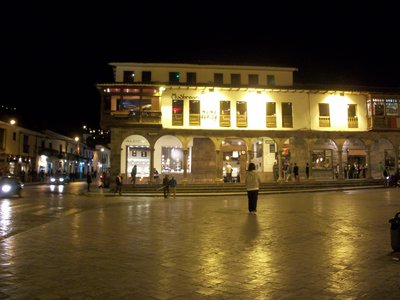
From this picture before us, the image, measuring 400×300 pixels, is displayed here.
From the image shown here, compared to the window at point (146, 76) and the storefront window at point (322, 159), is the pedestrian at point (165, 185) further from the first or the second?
the storefront window at point (322, 159)

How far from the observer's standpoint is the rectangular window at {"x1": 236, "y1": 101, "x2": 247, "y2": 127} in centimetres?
3206

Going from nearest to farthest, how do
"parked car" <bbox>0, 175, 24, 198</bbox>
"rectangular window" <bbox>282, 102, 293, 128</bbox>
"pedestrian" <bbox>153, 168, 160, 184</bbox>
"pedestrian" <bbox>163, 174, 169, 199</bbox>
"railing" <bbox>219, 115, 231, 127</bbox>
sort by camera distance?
"parked car" <bbox>0, 175, 24, 198</bbox> < "pedestrian" <bbox>163, 174, 169, 199</bbox> < "pedestrian" <bbox>153, 168, 160, 184</bbox> < "railing" <bbox>219, 115, 231, 127</bbox> < "rectangular window" <bbox>282, 102, 293, 128</bbox>

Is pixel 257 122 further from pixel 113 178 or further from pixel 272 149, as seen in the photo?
pixel 113 178

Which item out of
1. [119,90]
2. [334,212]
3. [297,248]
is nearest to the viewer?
[297,248]

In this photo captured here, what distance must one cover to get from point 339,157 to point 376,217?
70.3 ft

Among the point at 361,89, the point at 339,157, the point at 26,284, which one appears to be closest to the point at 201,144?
the point at 339,157

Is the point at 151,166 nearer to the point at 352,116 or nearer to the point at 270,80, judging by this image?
the point at 270,80

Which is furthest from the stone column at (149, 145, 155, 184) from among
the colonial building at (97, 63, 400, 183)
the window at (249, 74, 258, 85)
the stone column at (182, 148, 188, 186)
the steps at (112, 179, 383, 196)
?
the window at (249, 74, 258, 85)

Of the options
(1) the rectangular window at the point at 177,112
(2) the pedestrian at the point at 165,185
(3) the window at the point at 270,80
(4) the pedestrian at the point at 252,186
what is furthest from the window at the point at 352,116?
(4) the pedestrian at the point at 252,186

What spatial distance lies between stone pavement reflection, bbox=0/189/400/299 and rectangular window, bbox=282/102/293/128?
850 inches

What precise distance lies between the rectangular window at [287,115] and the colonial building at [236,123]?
0.08m

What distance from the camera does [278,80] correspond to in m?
33.6

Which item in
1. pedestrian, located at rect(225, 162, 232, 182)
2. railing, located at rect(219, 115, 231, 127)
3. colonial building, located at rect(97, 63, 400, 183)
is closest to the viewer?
colonial building, located at rect(97, 63, 400, 183)

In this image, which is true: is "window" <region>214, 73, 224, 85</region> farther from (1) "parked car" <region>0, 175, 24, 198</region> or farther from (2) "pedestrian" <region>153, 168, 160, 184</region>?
(1) "parked car" <region>0, 175, 24, 198</region>
